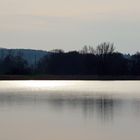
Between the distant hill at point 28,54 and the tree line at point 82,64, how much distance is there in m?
16.1

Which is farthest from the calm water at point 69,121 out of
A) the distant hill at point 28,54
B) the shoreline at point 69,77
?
the distant hill at point 28,54

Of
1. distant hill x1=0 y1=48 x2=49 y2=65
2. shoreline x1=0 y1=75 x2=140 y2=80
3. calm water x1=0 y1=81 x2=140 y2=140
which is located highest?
distant hill x1=0 y1=48 x2=49 y2=65

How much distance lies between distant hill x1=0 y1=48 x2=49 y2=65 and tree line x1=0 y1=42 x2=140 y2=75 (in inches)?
632

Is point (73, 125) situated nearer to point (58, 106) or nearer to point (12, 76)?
point (58, 106)

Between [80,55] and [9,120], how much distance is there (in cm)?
7364

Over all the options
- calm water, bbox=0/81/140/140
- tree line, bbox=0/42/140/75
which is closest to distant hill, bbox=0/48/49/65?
tree line, bbox=0/42/140/75

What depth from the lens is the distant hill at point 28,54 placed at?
119 meters

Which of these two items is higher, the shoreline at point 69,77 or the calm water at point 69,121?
the shoreline at point 69,77

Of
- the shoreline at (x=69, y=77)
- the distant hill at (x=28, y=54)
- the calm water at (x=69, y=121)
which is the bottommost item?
the calm water at (x=69, y=121)

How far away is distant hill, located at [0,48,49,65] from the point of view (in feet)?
391

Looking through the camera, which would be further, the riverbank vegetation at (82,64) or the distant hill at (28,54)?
the distant hill at (28,54)

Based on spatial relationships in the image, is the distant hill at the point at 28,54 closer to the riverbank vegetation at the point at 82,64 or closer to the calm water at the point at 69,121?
the riverbank vegetation at the point at 82,64

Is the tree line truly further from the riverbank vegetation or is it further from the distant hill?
the distant hill

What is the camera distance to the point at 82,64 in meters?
92.9
